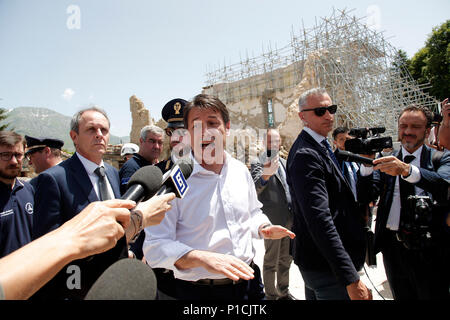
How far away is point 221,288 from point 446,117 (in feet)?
8.66

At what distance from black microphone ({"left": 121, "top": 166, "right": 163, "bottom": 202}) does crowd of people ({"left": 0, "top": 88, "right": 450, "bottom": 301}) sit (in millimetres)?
54

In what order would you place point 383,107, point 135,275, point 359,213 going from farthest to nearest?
point 383,107
point 359,213
point 135,275

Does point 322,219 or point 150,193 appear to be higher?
point 150,193

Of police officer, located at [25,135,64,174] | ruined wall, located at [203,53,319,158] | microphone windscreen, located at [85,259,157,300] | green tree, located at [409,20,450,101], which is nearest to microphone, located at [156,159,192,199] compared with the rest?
microphone windscreen, located at [85,259,157,300]

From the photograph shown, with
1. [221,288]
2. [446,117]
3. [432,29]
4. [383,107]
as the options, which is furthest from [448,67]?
[221,288]

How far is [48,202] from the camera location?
173cm

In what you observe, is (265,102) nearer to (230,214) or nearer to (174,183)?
(230,214)

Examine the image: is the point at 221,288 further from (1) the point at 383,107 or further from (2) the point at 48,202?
(1) the point at 383,107

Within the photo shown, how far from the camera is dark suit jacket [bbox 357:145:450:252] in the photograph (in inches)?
86.6

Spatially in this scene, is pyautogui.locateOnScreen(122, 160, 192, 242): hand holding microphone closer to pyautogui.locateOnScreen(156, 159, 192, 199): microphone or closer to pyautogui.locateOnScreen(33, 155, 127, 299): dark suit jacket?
pyautogui.locateOnScreen(156, 159, 192, 199): microphone

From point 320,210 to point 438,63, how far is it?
102 ft

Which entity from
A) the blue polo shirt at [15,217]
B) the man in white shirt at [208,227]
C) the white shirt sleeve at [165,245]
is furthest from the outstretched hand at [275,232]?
the blue polo shirt at [15,217]

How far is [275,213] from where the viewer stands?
383 centimetres

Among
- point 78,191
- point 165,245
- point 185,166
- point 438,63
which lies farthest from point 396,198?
point 438,63
